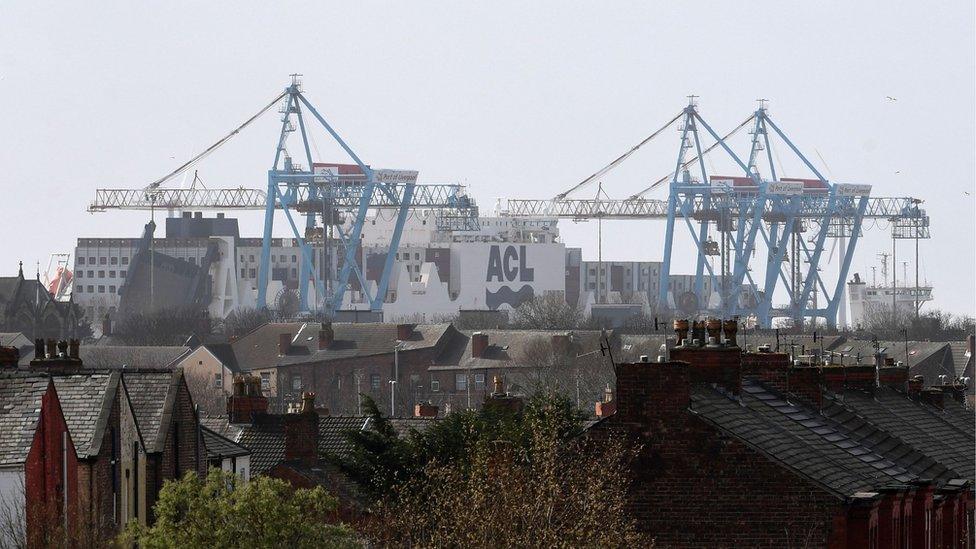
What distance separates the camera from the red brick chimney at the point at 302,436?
1232 inches

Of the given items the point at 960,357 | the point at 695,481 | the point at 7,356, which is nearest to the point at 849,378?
the point at 7,356

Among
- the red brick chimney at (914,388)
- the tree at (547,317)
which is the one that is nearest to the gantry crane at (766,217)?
the tree at (547,317)

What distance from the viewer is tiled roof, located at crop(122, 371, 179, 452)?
23.7 metres

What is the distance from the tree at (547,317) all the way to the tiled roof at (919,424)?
9138cm

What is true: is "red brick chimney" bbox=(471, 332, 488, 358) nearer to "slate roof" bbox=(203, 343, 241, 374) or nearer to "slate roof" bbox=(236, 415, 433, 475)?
"slate roof" bbox=(203, 343, 241, 374)

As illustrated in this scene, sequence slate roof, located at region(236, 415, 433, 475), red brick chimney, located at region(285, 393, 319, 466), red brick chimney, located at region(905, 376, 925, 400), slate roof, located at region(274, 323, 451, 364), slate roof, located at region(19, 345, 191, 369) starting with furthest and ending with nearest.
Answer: slate roof, located at region(274, 323, 451, 364) → slate roof, located at region(19, 345, 191, 369) → red brick chimney, located at region(905, 376, 925, 400) → slate roof, located at region(236, 415, 433, 475) → red brick chimney, located at region(285, 393, 319, 466)

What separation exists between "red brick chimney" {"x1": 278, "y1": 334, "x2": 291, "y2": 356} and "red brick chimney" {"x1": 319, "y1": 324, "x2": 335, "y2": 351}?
150 centimetres

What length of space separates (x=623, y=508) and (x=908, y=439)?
7.01 m

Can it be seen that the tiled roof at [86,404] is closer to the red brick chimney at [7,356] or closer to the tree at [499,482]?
the tree at [499,482]

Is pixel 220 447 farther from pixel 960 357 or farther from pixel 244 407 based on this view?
pixel 960 357

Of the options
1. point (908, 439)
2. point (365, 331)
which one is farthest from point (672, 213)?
point (908, 439)

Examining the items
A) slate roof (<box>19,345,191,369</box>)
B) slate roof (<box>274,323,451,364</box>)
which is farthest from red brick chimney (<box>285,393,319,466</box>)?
slate roof (<box>274,323,451,364</box>)

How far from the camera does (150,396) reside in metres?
24.2

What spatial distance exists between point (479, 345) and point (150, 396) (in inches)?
2859
